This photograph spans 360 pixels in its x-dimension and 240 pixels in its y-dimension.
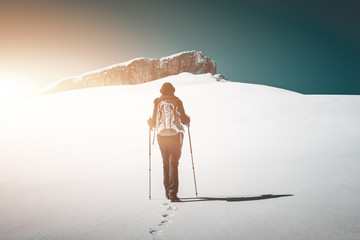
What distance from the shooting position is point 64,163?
5812 mm

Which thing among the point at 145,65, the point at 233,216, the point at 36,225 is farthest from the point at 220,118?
the point at 145,65

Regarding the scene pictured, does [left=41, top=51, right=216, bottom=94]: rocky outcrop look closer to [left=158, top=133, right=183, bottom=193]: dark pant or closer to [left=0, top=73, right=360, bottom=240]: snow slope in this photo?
[left=0, top=73, right=360, bottom=240]: snow slope

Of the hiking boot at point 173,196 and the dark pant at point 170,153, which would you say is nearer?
the hiking boot at point 173,196

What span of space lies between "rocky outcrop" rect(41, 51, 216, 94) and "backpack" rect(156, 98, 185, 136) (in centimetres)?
10212

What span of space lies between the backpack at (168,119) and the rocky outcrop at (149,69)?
102117 mm

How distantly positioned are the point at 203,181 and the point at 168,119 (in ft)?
5.15

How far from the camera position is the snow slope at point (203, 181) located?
2234 mm

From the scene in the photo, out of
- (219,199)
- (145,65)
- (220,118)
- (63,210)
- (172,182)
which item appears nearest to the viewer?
(63,210)

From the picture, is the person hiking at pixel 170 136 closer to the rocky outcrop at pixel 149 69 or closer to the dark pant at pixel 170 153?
the dark pant at pixel 170 153

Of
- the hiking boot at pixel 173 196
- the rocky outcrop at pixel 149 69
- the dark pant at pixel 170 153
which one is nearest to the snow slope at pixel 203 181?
the hiking boot at pixel 173 196

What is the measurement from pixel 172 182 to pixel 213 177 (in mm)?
1301

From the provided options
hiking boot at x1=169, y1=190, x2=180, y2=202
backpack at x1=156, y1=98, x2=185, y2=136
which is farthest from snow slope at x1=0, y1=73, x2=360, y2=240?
backpack at x1=156, y1=98, x2=185, y2=136

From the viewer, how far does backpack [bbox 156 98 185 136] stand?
353 cm

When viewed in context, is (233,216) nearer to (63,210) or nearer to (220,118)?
(63,210)
